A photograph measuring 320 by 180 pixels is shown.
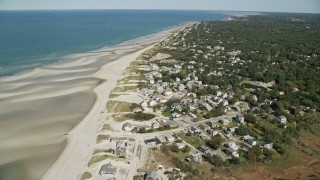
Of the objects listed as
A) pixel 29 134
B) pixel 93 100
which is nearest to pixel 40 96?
pixel 93 100

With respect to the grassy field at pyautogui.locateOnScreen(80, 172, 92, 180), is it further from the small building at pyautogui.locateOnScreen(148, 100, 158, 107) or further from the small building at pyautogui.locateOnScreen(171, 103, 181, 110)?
the small building at pyautogui.locateOnScreen(148, 100, 158, 107)

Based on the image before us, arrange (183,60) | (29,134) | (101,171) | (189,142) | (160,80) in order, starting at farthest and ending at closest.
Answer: (183,60) → (160,80) → (29,134) → (189,142) → (101,171)

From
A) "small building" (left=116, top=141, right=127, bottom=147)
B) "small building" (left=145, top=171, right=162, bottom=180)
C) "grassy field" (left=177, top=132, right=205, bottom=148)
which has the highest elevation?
"small building" (left=145, top=171, right=162, bottom=180)

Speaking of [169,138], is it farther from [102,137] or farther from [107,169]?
[107,169]

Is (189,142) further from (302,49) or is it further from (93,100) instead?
(302,49)

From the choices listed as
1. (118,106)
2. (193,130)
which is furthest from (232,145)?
(118,106)

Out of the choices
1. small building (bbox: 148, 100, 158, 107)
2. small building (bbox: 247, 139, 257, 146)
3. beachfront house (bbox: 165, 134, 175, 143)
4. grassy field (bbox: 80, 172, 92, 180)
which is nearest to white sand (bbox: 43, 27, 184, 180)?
grassy field (bbox: 80, 172, 92, 180)

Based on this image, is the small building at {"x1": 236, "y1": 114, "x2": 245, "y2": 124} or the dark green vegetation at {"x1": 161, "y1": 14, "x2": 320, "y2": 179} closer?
the dark green vegetation at {"x1": 161, "y1": 14, "x2": 320, "y2": 179}
